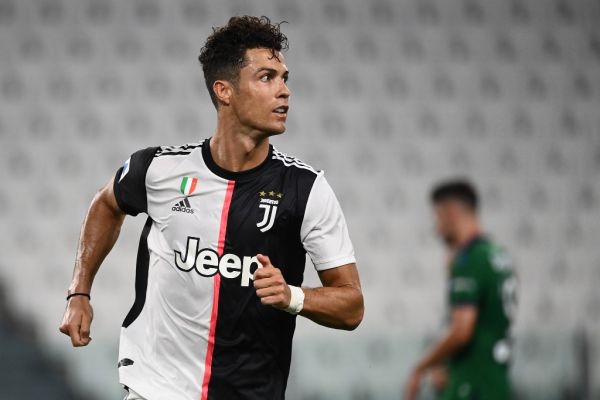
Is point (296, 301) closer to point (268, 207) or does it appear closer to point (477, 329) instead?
point (268, 207)

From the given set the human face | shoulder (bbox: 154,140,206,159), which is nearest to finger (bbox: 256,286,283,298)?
the human face

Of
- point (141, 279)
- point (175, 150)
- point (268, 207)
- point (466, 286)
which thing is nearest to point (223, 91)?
point (175, 150)

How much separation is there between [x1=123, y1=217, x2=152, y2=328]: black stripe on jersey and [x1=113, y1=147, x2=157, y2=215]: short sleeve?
0.08m

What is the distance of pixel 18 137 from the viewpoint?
30.6ft

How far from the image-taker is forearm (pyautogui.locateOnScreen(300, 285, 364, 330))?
3.29 metres

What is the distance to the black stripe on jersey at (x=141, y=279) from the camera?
3639 millimetres

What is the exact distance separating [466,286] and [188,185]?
8.67ft

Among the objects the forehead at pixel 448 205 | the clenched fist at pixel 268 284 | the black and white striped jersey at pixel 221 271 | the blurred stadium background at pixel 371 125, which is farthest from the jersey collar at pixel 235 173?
the blurred stadium background at pixel 371 125

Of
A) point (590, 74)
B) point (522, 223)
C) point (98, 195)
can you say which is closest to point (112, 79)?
point (522, 223)

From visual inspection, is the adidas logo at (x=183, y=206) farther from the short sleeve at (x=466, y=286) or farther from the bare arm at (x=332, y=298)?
the short sleeve at (x=466, y=286)

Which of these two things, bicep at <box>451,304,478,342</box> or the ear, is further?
bicep at <box>451,304,478,342</box>

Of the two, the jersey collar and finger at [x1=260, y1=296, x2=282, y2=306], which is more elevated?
the jersey collar

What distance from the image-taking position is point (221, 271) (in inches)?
137

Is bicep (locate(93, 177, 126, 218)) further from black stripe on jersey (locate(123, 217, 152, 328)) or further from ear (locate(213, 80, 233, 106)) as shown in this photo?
ear (locate(213, 80, 233, 106))
